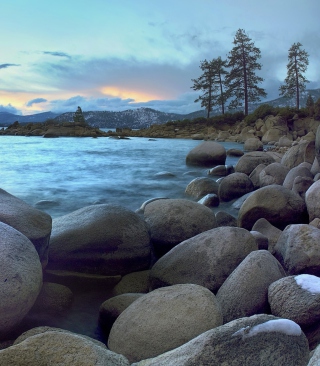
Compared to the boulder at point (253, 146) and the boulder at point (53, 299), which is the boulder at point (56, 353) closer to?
the boulder at point (53, 299)

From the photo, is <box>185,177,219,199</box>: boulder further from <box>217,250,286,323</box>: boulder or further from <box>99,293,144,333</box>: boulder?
<box>99,293,144,333</box>: boulder

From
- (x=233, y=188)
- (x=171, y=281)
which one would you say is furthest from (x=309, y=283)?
(x=233, y=188)

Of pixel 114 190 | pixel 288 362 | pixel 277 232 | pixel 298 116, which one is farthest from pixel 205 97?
pixel 288 362

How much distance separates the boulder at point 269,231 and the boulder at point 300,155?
4598 mm

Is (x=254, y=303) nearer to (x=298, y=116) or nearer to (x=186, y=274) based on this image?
(x=186, y=274)

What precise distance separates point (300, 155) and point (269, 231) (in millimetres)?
5189

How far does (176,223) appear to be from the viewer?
5.36 m

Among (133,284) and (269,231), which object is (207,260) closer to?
(133,284)

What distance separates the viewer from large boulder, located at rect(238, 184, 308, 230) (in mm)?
6074

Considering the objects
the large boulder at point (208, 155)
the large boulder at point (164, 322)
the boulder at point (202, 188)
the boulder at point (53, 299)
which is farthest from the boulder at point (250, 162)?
the large boulder at point (164, 322)

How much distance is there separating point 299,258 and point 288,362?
2290 millimetres

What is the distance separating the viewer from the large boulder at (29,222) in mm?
3861

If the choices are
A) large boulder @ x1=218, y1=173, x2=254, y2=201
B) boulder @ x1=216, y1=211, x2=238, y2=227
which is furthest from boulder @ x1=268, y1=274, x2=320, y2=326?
large boulder @ x1=218, y1=173, x2=254, y2=201

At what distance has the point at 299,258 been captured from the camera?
13.6 ft
